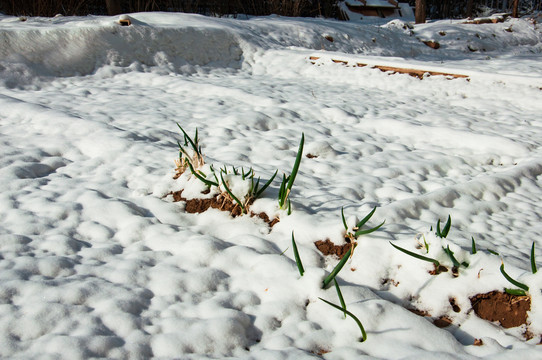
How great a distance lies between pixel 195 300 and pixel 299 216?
0.67 metres

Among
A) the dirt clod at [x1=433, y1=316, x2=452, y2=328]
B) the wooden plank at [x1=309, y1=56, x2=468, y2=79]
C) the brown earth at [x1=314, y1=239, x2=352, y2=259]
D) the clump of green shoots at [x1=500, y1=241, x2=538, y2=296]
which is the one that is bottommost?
the dirt clod at [x1=433, y1=316, x2=452, y2=328]

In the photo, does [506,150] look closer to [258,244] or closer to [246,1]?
[258,244]

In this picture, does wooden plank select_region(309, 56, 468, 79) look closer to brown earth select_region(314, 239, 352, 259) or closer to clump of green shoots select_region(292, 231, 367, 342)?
brown earth select_region(314, 239, 352, 259)

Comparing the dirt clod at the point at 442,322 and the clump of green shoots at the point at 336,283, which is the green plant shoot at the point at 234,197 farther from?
the dirt clod at the point at 442,322

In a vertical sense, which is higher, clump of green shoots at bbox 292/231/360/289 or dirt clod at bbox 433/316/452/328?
clump of green shoots at bbox 292/231/360/289

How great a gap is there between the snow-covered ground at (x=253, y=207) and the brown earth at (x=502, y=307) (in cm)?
3

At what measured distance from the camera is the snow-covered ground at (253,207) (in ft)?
4.79

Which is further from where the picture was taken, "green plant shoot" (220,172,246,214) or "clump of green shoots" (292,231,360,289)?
"green plant shoot" (220,172,246,214)

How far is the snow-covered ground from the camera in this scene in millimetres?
1461

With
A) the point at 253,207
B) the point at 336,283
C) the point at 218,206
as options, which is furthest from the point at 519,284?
the point at 218,206

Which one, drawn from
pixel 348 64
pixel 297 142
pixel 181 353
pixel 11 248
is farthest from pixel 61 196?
pixel 348 64

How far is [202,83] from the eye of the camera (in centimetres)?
499

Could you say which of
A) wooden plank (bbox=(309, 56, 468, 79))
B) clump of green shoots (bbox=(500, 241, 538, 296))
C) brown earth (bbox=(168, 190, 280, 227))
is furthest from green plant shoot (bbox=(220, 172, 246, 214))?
wooden plank (bbox=(309, 56, 468, 79))

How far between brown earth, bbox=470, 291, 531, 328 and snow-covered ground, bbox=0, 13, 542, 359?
3 cm
